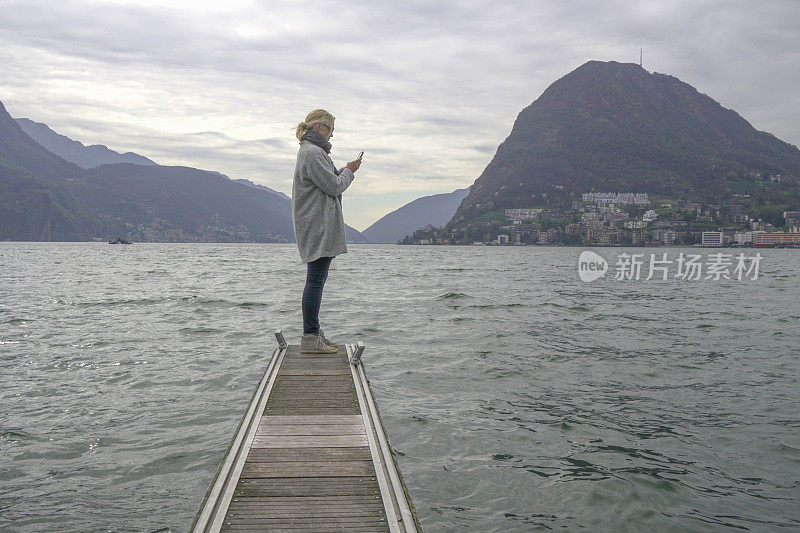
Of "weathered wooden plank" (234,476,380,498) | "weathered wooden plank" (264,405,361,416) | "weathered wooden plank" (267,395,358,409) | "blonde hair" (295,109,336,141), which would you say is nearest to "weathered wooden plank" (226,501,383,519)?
"weathered wooden plank" (234,476,380,498)

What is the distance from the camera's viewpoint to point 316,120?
25.9ft

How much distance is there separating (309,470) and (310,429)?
1010 mm

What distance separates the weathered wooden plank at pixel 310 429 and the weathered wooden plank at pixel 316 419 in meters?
0.10

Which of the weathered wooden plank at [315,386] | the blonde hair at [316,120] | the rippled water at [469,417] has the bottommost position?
the rippled water at [469,417]

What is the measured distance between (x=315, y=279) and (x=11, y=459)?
4.33 m

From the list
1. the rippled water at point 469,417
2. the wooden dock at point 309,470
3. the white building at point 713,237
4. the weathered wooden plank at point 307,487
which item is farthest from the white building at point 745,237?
the weathered wooden plank at point 307,487

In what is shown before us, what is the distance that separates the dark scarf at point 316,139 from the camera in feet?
25.5

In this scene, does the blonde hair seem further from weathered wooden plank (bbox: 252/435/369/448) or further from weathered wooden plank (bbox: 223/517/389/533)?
weathered wooden plank (bbox: 223/517/389/533)

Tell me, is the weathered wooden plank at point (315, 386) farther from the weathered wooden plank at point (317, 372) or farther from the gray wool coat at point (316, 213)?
the gray wool coat at point (316, 213)

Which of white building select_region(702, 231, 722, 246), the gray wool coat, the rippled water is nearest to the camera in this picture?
the rippled water

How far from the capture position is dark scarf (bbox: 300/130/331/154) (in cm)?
777

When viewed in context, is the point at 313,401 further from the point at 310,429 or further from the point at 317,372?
the point at 317,372

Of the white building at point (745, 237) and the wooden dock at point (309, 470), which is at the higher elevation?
the white building at point (745, 237)

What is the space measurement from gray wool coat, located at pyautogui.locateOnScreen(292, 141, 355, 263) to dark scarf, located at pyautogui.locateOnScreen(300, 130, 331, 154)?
0.22 ft
